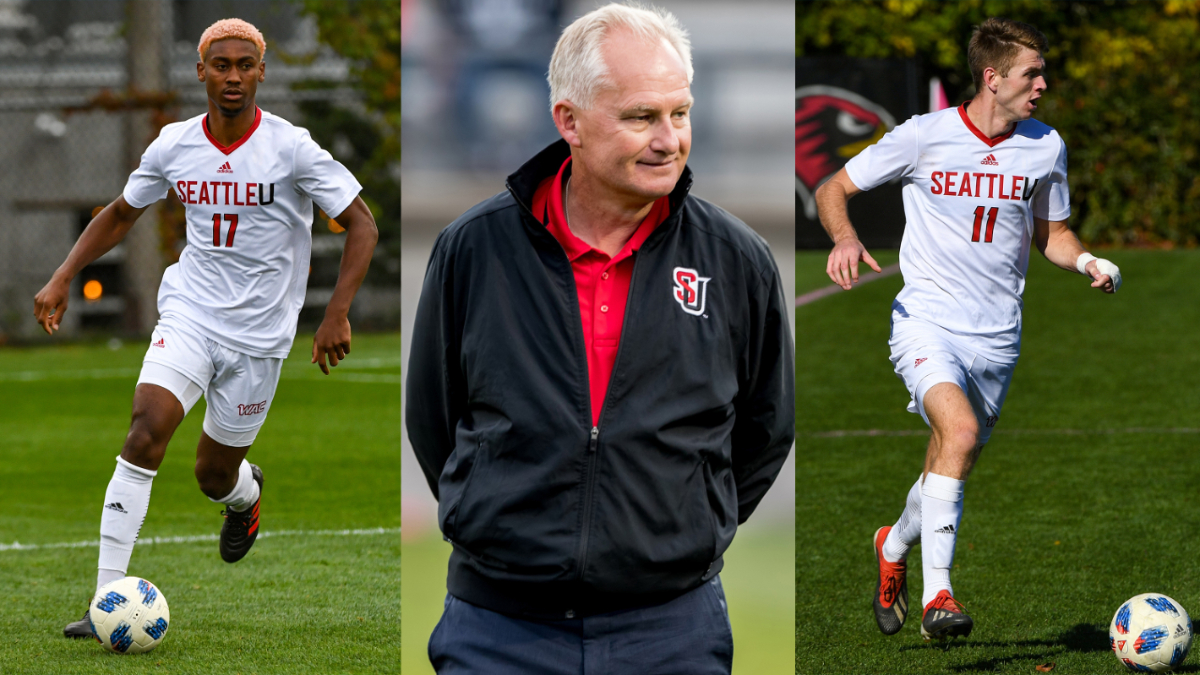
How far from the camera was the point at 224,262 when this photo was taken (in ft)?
18.2

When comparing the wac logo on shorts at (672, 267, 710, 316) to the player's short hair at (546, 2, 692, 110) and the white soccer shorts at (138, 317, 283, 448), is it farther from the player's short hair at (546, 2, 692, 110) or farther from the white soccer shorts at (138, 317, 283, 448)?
the white soccer shorts at (138, 317, 283, 448)

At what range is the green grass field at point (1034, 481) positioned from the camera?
5.40m

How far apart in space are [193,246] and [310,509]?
299 cm

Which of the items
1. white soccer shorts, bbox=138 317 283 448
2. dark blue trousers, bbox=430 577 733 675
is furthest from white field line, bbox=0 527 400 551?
dark blue trousers, bbox=430 577 733 675

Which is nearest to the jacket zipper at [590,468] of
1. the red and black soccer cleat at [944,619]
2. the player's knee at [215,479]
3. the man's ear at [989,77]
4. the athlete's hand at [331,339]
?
the red and black soccer cleat at [944,619]

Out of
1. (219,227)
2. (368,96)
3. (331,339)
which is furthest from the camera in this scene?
(368,96)

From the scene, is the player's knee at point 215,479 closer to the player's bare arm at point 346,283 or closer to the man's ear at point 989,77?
the player's bare arm at point 346,283

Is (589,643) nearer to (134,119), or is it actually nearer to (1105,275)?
(1105,275)

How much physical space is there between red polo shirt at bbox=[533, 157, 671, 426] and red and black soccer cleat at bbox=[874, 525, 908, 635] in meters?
2.92

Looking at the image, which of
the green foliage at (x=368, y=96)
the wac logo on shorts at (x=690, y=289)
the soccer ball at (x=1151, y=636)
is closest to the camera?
the wac logo on shorts at (x=690, y=289)

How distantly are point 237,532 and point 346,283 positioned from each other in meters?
1.72

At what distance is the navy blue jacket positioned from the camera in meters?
2.56

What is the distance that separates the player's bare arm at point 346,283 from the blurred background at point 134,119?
9.81m

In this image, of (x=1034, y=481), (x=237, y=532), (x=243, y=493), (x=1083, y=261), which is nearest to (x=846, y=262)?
(x=1083, y=261)
